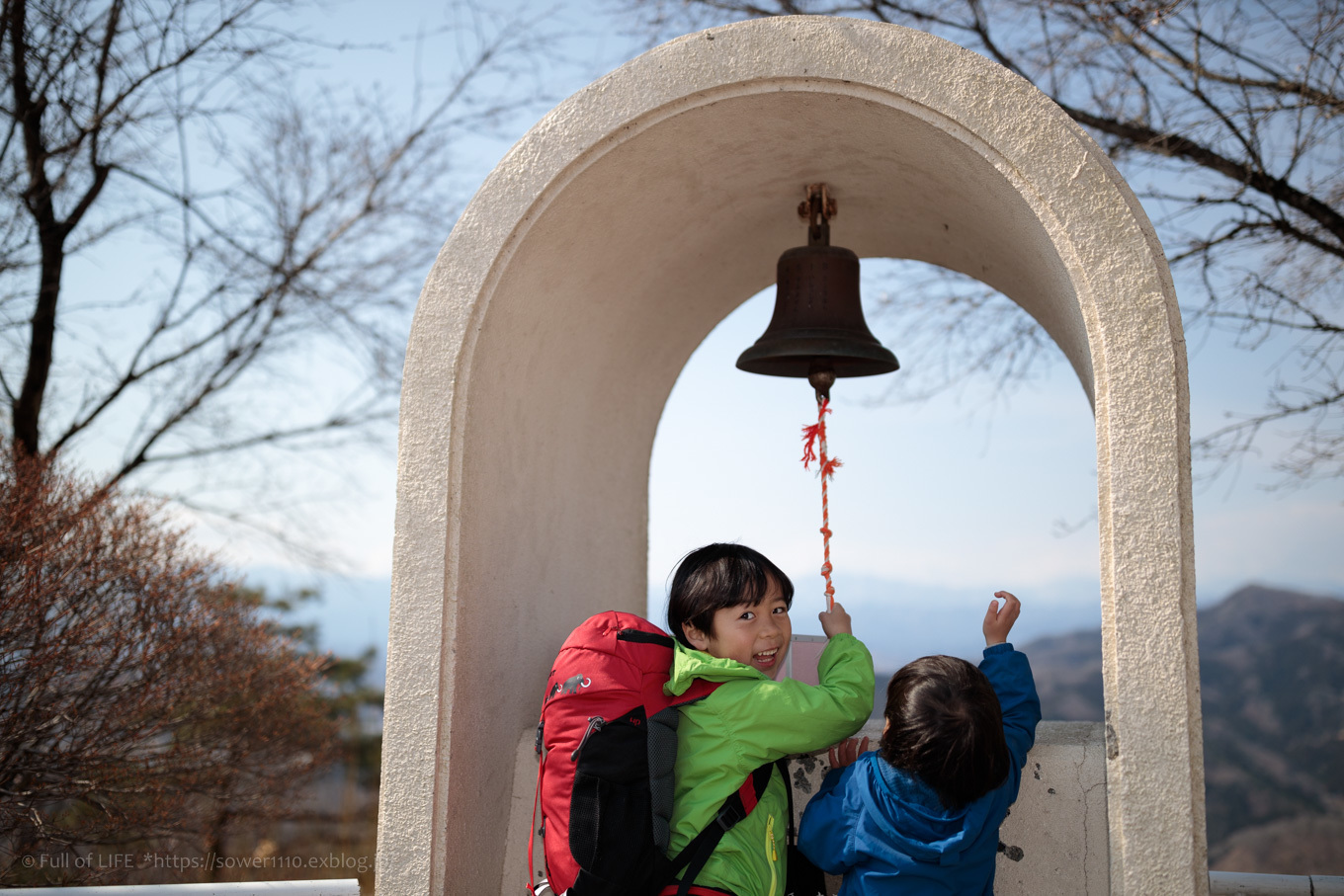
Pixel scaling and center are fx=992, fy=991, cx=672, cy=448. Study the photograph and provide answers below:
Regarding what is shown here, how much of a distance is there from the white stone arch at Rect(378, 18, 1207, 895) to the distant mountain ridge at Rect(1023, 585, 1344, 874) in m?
10.0

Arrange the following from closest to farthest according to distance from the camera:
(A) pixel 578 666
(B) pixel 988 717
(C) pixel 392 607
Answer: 1. (B) pixel 988 717
2. (A) pixel 578 666
3. (C) pixel 392 607

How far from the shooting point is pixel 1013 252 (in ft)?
9.78

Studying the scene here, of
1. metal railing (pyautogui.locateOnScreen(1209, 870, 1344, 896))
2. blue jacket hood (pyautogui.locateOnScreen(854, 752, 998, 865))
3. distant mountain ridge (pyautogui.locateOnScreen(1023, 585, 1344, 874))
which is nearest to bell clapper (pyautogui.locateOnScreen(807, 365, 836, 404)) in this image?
blue jacket hood (pyautogui.locateOnScreen(854, 752, 998, 865))

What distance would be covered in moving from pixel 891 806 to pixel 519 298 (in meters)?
1.71

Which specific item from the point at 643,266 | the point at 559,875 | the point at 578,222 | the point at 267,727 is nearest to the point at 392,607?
the point at 559,875

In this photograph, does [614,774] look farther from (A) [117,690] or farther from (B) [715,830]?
(A) [117,690]

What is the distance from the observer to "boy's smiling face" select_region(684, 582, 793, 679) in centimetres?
251

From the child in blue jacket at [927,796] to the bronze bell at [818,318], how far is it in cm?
131

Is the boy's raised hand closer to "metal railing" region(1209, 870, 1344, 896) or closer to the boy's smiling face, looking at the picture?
the boy's smiling face

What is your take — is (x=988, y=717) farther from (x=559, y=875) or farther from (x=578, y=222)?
(x=578, y=222)

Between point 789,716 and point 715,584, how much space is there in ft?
1.41

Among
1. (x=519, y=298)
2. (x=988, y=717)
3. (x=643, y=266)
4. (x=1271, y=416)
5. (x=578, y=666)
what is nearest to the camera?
(x=988, y=717)

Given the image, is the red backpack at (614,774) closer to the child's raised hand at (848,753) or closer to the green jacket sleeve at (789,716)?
the green jacket sleeve at (789,716)

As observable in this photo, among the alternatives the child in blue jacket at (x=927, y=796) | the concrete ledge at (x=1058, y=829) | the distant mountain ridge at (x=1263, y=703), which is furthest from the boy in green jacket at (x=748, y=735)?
the distant mountain ridge at (x=1263, y=703)
